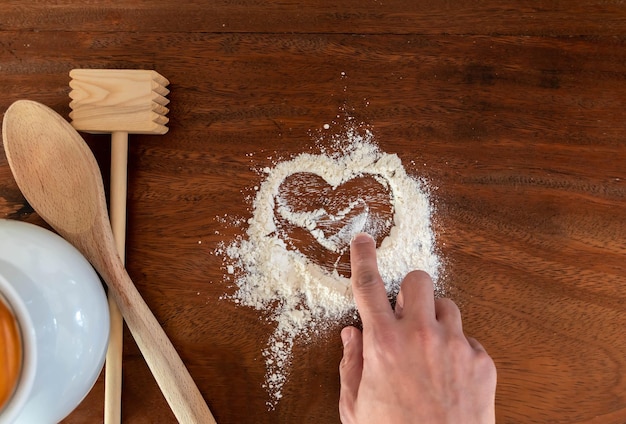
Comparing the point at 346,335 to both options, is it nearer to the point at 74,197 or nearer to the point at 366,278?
the point at 366,278

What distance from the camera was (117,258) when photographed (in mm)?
561

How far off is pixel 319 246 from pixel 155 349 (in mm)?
221

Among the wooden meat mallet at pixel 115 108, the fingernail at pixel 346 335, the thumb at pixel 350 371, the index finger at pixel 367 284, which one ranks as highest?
the wooden meat mallet at pixel 115 108

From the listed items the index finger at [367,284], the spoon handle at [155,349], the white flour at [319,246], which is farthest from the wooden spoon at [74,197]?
the index finger at [367,284]

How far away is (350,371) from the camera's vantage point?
0.56 m

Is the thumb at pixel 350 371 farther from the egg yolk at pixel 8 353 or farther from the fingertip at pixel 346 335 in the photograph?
the egg yolk at pixel 8 353

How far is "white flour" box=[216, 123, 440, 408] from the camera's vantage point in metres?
0.60

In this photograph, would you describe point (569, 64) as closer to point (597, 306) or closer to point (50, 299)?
point (597, 306)

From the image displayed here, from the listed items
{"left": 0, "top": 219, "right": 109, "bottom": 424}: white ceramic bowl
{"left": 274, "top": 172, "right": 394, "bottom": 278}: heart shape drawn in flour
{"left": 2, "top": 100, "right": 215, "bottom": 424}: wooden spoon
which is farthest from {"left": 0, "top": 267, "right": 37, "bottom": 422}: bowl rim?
{"left": 274, "top": 172, "right": 394, "bottom": 278}: heart shape drawn in flour

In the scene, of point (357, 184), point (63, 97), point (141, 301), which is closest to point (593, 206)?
point (357, 184)

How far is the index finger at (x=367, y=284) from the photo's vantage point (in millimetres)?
537

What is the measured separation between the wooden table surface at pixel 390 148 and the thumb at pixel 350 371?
0.02m

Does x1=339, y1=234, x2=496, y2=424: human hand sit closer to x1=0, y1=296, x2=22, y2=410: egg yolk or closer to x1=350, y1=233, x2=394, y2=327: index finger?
x1=350, y1=233, x2=394, y2=327: index finger

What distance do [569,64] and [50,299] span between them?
2.02 ft
